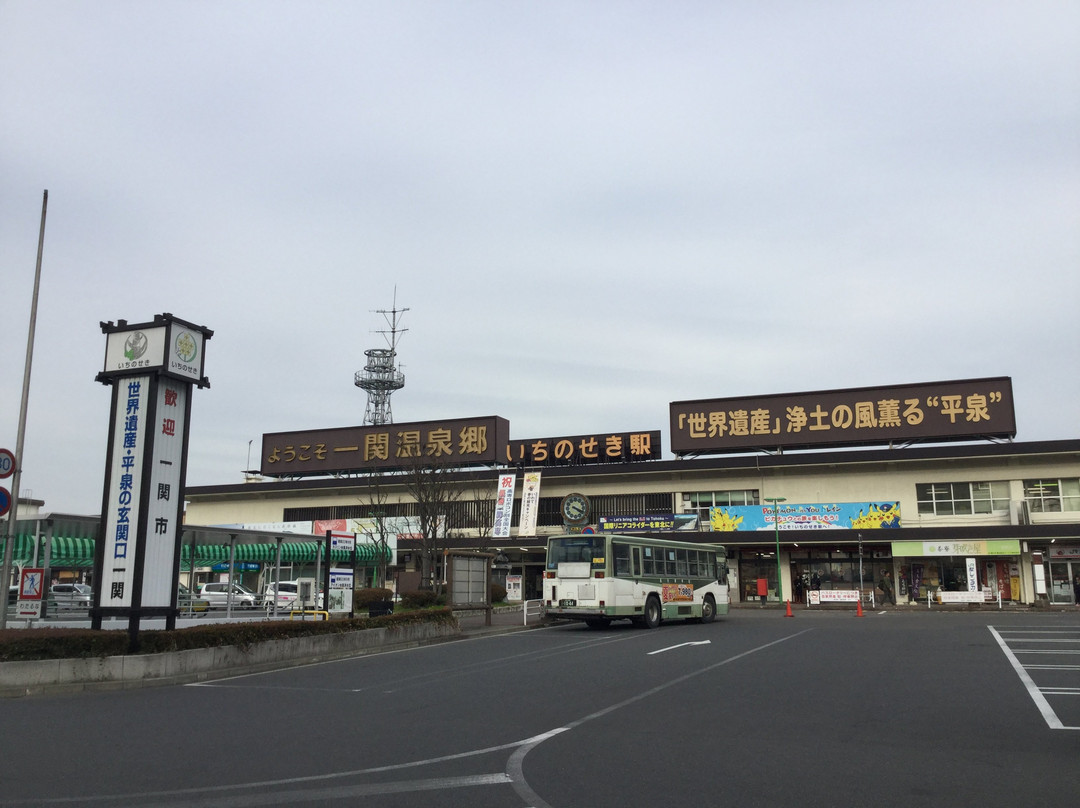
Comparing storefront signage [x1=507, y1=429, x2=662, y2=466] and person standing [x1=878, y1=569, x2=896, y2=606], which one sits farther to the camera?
storefront signage [x1=507, y1=429, x2=662, y2=466]

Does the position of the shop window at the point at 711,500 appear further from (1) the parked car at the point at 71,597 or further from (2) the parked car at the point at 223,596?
(1) the parked car at the point at 71,597

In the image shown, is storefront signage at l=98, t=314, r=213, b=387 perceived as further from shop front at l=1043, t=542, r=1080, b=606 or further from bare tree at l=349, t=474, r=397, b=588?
shop front at l=1043, t=542, r=1080, b=606

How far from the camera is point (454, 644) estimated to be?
23375 millimetres

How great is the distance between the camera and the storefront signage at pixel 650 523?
47.0 m

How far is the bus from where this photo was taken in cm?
2638

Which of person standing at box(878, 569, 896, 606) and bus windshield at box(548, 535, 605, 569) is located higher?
bus windshield at box(548, 535, 605, 569)

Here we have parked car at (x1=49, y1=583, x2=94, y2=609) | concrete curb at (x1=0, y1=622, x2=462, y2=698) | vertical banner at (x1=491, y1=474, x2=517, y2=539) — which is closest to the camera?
concrete curb at (x1=0, y1=622, x2=462, y2=698)

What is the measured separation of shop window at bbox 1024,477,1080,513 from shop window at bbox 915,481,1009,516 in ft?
3.53

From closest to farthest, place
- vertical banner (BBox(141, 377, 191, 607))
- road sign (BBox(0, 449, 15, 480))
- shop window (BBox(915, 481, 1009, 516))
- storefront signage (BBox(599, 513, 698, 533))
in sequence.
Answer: road sign (BBox(0, 449, 15, 480)) → vertical banner (BBox(141, 377, 191, 607)) → shop window (BBox(915, 481, 1009, 516)) → storefront signage (BBox(599, 513, 698, 533))

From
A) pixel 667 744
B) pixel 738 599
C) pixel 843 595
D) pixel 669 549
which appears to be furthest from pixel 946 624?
pixel 667 744

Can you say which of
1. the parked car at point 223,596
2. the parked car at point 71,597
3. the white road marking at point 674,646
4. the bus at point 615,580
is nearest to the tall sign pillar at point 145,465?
the white road marking at point 674,646

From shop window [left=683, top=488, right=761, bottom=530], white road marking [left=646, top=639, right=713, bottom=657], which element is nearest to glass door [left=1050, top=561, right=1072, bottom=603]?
shop window [left=683, top=488, right=761, bottom=530]

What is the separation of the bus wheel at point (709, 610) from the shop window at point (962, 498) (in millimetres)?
18189

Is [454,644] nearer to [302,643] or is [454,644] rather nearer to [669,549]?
[302,643]
